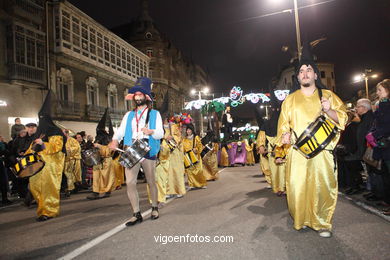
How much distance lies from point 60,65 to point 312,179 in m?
22.0

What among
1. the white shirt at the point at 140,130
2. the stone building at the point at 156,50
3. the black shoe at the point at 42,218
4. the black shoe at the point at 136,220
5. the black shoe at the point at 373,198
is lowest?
the black shoe at the point at 373,198

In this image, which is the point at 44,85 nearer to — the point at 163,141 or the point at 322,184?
the point at 163,141

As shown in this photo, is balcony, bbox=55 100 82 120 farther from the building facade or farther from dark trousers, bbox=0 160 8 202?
dark trousers, bbox=0 160 8 202

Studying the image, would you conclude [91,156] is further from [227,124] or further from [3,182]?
[227,124]

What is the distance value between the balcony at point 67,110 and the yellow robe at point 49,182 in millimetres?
17031

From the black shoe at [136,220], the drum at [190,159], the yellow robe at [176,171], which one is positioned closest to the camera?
the black shoe at [136,220]

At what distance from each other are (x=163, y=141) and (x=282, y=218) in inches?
132

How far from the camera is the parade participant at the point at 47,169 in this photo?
5.30 m

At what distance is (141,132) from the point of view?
4.75m

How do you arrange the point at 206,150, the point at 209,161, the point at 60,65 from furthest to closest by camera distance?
the point at 60,65
the point at 209,161
the point at 206,150

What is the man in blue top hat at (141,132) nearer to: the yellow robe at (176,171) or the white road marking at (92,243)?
the white road marking at (92,243)

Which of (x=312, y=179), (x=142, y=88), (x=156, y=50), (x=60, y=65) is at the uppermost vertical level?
(x=156, y=50)

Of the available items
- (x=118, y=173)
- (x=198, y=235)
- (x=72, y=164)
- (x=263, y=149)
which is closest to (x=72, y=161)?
(x=72, y=164)

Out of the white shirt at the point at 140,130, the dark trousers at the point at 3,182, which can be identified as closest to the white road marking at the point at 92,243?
the white shirt at the point at 140,130
